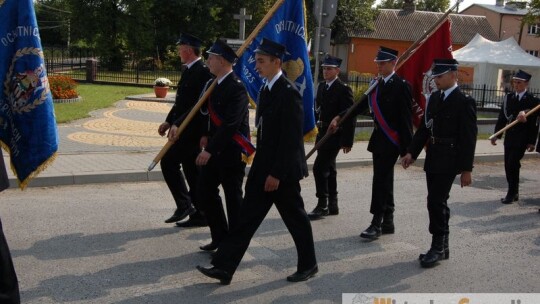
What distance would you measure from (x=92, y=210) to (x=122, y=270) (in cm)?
222

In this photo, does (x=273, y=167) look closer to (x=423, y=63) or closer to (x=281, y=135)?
(x=281, y=135)

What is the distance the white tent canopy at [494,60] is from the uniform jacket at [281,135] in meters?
27.1

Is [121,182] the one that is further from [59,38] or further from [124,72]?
[59,38]

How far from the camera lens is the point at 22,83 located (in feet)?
14.8

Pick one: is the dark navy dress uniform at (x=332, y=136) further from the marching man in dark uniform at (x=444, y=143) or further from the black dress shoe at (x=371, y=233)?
the marching man in dark uniform at (x=444, y=143)

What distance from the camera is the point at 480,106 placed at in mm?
23422

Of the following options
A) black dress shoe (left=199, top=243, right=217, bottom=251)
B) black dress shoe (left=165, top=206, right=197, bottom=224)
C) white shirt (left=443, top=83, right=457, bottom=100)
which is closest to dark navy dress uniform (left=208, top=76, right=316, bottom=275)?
black dress shoe (left=199, top=243, right=217, bottom=251)

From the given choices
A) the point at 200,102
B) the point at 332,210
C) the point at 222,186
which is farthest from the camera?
the point at 332,210

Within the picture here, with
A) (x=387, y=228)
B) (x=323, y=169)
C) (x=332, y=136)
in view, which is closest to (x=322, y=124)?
(x=332, y=136)

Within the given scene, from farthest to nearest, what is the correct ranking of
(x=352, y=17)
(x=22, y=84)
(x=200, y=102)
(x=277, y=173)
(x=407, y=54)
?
(x=352, y=17) < (x=407, y=54) < (x=200, y=102) < (x=277, y=173) < (x=22, y=84)

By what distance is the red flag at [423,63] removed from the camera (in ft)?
22.9

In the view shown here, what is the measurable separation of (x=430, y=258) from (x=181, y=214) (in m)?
2.79

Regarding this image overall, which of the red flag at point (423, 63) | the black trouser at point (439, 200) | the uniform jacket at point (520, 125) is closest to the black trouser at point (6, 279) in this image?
the black trouser at point (439, 200)

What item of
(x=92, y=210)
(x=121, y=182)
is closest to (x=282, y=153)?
(x=92, y=210)
